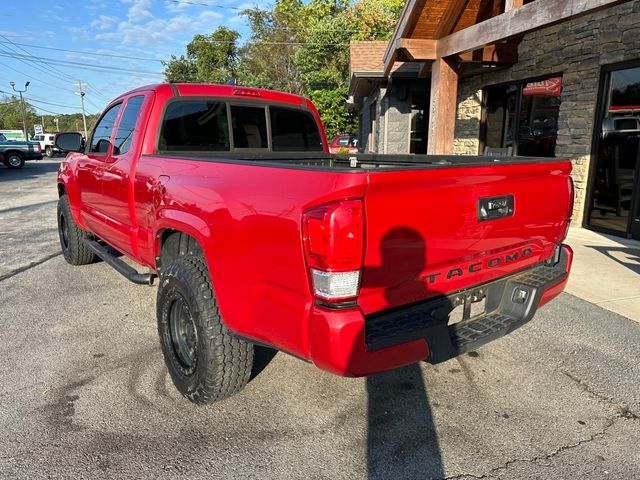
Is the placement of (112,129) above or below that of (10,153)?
above

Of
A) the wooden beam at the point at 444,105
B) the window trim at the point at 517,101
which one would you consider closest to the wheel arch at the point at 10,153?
the window trim at the point at 517,101

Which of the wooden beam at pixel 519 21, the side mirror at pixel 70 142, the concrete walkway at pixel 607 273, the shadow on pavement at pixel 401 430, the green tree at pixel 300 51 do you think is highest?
the green tree at pixel 300 51

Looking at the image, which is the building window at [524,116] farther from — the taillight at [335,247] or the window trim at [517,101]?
the taillight at [335,247]

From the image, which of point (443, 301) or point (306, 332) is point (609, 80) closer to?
point (443, 301)

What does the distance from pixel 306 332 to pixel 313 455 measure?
0.81 m

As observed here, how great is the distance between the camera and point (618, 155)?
7238 mm

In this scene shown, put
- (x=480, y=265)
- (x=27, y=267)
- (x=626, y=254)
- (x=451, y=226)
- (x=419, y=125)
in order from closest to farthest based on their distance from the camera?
(x=451, y=226) → (x=480, y=265) → (x=27, y=267) → (x=626, y=254) → (x=419, y=125)

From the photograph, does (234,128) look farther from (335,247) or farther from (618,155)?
(618,155)

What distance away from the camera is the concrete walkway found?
4574mm

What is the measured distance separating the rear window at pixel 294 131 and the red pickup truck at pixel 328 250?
78 cm

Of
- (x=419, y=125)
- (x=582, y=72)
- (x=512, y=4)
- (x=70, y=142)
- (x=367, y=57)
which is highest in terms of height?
(x=367, y=57)

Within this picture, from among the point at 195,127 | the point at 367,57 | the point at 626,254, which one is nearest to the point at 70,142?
the point at 195,127

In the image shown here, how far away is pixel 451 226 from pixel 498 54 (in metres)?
7.72

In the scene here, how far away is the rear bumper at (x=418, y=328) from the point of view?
1948 mm
